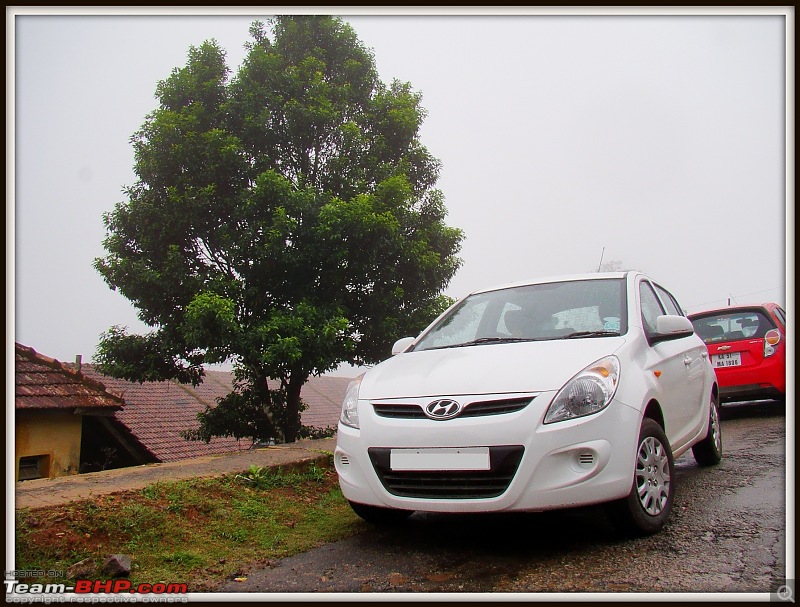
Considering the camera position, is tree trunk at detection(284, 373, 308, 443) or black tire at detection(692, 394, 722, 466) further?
tree trunk at detection(284, 373, 308, 443)

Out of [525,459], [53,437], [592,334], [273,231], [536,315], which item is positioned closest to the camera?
[525,459]

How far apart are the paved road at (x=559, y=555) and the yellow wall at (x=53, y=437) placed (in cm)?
695

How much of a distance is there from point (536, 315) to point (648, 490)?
4.49 ft

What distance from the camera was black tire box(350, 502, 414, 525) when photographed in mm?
3697

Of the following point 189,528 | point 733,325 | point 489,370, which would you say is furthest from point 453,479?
point 733,325

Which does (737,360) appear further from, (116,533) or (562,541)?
(116,533)

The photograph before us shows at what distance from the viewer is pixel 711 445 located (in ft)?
16.7

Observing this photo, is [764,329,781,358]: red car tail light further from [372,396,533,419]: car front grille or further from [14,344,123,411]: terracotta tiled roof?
[14,344,123,411]: terracotta tiled roof

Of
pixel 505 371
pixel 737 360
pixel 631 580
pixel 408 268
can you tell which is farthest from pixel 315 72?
pixel 631 580

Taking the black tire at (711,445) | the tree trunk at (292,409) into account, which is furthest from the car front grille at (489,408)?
the tree trunk at (292,409)

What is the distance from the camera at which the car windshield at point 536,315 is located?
158 inches

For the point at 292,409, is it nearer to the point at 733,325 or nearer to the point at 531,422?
the point at 733,325

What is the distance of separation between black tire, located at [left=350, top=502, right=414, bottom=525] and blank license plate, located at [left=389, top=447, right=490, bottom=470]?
0.52 meters

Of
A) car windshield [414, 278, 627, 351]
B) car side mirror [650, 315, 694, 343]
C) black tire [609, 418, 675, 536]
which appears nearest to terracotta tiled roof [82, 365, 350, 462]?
car windshield [414, 278, 627, 351]
